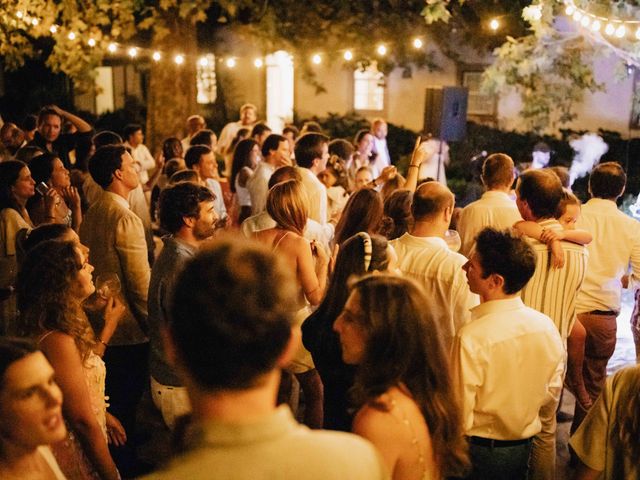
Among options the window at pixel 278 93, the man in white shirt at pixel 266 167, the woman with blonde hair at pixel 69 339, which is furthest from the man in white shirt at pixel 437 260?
the window at pixel 278 93

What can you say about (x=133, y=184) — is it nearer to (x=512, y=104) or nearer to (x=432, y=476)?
(x=432, y=476)

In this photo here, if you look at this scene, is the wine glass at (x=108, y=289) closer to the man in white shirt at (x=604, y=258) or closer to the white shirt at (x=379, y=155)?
the man in white shirt at (x=604, y=258)

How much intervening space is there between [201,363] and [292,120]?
696 inches

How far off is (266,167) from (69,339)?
14.5 ft

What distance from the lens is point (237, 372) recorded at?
145 cm

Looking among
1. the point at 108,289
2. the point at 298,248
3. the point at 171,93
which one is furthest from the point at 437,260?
the point at 171,93

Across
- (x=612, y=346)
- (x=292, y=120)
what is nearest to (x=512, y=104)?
(x=292, y=120)

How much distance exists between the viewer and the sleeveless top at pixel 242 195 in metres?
7.99

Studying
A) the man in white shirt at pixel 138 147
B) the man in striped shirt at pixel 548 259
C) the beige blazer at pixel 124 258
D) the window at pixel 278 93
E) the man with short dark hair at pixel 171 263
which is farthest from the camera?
the window at pixel 278 93

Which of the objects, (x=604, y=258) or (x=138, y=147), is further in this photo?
(x=138, y=147)

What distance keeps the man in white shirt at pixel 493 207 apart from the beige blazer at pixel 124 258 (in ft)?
6.84

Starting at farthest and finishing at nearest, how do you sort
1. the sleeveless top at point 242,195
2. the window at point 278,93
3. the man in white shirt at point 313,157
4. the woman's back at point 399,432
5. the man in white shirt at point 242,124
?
the window at point 278,93
the man in white shirt at point 242,124
the sleeveless top at point 242,195
the man in white shirt at point 313,157
the woman's back at point 399,432


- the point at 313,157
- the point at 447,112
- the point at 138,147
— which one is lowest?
the point at 138,147

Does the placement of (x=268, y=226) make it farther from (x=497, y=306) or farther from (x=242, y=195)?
(x=242, y=195)
